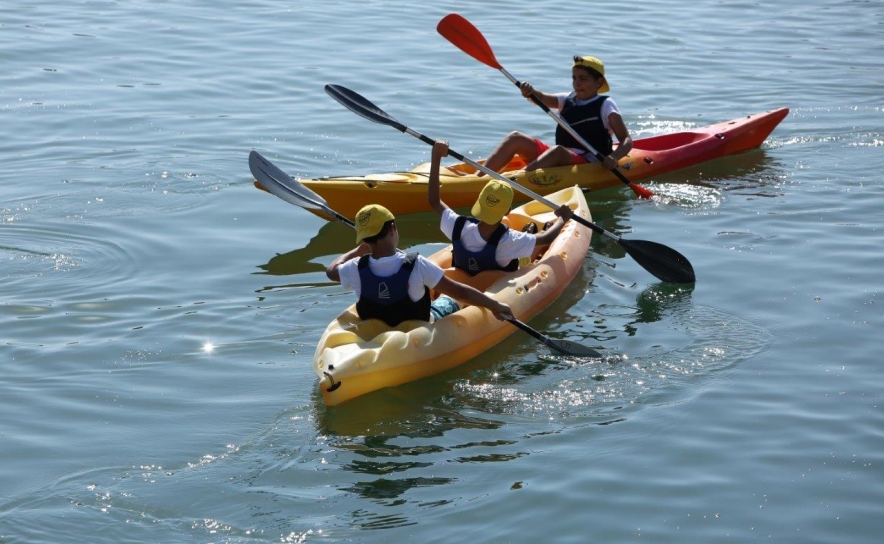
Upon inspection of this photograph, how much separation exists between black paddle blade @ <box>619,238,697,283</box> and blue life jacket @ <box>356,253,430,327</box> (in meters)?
2.36

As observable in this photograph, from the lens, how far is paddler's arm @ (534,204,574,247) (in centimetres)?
857

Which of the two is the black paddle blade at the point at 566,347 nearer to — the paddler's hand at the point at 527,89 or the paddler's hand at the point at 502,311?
the paddler's hand at the point at 502,311

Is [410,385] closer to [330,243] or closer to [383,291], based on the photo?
[383,291]

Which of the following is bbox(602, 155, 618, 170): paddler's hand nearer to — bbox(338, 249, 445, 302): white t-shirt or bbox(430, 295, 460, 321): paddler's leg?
bbox(430, 295, 460, 321): paddler's leg

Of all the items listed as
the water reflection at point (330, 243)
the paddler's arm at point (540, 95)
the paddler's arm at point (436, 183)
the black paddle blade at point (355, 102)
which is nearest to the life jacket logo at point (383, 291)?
the paddler's arm at point (436, 183)

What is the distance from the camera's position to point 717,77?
625 inches

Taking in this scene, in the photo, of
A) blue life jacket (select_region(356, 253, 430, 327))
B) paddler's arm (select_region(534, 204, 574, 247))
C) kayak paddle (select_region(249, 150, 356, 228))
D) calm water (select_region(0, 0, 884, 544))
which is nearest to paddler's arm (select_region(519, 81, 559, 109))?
calm water (select_region(0, 0, 884, 544))

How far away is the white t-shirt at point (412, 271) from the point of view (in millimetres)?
6945

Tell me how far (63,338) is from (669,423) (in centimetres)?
396

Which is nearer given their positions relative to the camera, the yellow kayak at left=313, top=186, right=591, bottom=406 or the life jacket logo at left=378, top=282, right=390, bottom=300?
the yellow kayak at left=313, top=186, right=591, bottom=406

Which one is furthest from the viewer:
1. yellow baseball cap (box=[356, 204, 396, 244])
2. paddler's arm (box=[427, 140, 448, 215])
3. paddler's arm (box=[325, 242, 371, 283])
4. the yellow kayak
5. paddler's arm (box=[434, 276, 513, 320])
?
paddler's arm (box=[427, 140, 448, 215])

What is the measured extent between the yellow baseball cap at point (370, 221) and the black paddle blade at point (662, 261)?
2.77 metres

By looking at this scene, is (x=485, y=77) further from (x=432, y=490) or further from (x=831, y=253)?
(x=432, y=490)

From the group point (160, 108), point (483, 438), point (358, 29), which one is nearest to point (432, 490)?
point (483, 438)
